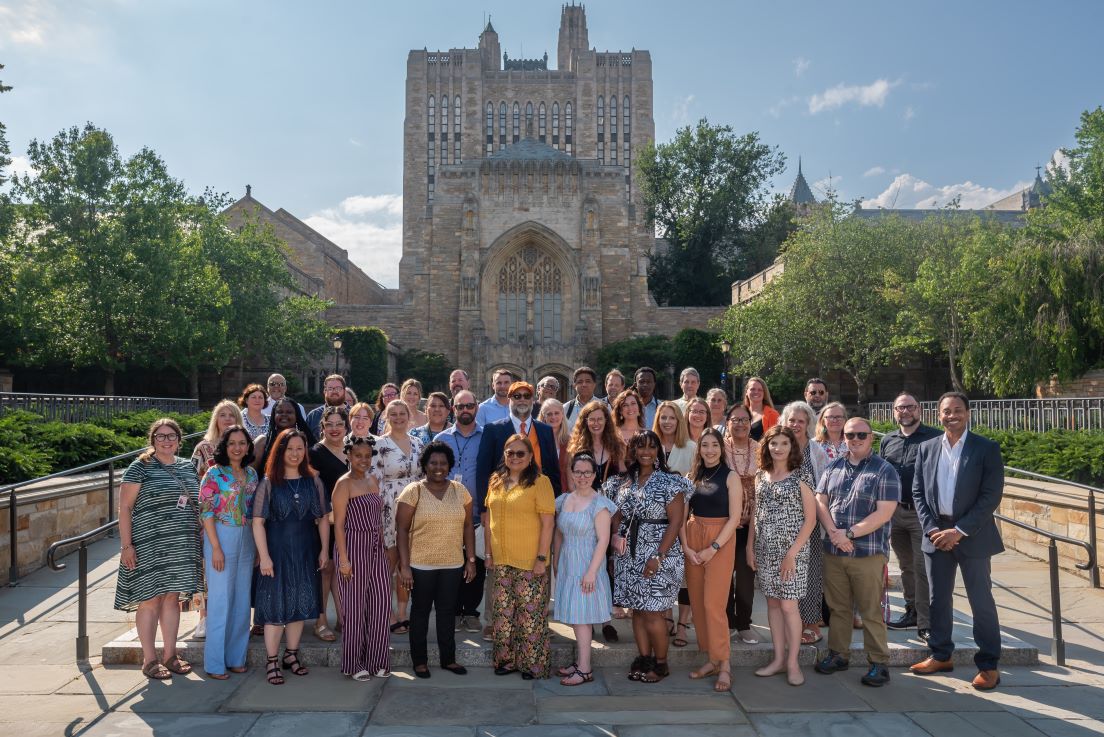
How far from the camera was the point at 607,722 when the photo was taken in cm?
452

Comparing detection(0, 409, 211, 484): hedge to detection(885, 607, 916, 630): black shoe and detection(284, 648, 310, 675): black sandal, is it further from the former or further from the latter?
detection(885, 607, 916, 630): black shoe

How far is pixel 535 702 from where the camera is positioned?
4816 millimetres

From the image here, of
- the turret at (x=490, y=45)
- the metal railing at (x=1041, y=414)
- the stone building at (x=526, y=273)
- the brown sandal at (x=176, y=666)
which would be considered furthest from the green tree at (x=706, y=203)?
the brown sandal at (x=176, y=666)

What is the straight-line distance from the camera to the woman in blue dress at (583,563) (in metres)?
5.02

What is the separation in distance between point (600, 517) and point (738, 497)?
918 millimetres

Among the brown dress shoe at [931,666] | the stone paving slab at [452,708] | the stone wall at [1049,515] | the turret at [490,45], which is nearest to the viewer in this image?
the stone paving slab at [452,708]

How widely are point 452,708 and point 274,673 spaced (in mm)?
1272

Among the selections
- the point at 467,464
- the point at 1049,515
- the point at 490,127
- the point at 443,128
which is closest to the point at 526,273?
the point at 490,127

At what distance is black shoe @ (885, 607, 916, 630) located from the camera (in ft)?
20.4

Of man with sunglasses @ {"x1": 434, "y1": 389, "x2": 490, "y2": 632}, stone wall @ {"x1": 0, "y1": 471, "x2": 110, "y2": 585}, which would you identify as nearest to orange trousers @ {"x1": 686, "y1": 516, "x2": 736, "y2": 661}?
man with sunglasses @ {"x1": 434, "y1": 389, "x2": 490, "y2": 632}

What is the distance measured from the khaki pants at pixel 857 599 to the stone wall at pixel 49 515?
7522 millimetres

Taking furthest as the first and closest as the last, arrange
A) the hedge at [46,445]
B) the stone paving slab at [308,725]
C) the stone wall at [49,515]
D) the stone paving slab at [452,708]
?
the hedge at [46,445] → the stone wall at [49,515] → the stone paving slab at [452,708] → the stone paving slab at [308,725]

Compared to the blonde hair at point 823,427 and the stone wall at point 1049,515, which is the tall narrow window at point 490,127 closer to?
the stone wall at point 1049,515

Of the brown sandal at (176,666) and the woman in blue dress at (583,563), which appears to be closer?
the woman in blue dress at (583,563)
